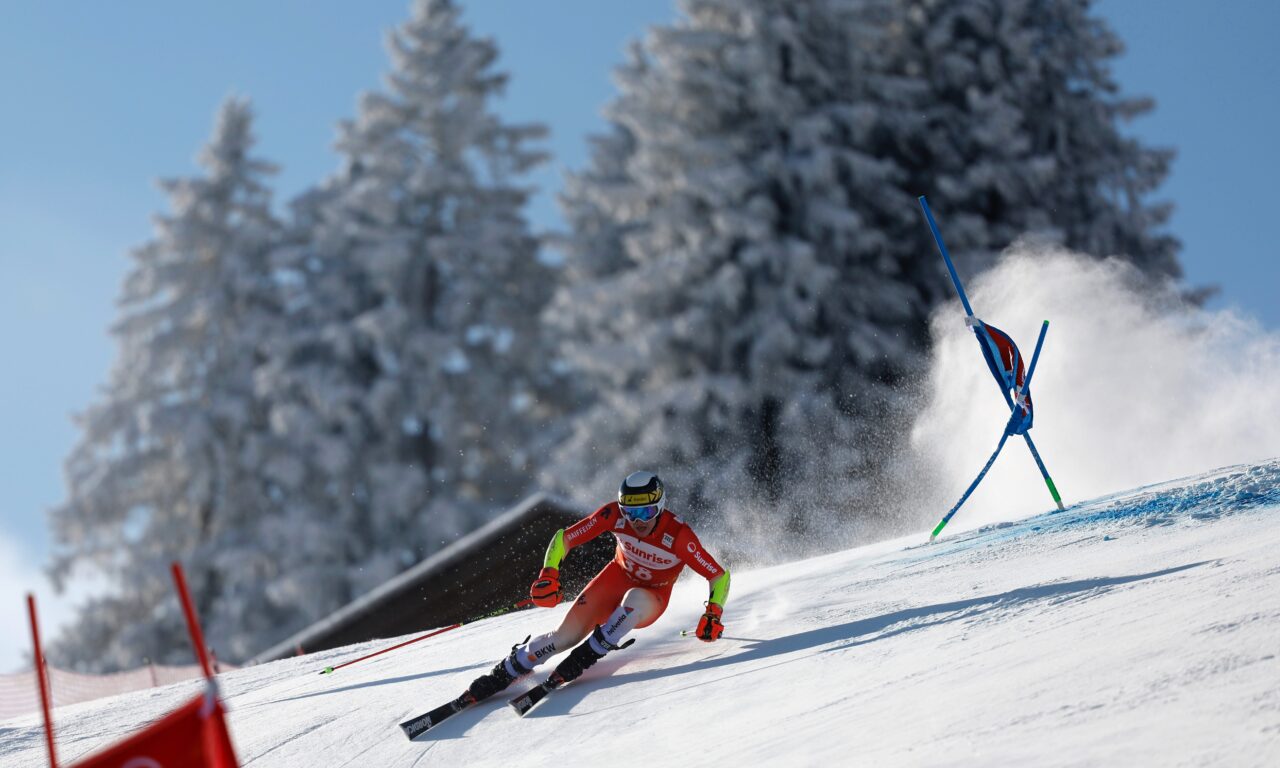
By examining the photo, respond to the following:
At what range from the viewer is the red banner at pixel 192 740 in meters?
2.56

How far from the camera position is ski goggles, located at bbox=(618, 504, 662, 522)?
627 cm

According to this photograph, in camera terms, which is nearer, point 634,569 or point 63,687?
point 634,569

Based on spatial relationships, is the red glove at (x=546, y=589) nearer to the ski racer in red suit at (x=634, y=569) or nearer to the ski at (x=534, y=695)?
the ski racer in red suit at (x=634, y=569)

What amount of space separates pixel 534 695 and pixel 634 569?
1.08m

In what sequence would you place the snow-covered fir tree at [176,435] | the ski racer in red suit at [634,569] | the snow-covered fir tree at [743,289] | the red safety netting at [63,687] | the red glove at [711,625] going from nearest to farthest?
the red glove at [711,625]
the ski racer in red suit at [634,569]
the red safety netting at [63,687]
the snow-covered fir tree at [743,289]
the snow-covered fir tree at [176,435]

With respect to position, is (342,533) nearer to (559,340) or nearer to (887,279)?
(559,340)

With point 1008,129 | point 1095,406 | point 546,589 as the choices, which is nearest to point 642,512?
point 546,589

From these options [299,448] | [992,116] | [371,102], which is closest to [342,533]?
[299,448]

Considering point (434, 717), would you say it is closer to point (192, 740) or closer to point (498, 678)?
point (498, 678)

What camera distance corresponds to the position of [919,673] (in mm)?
4527

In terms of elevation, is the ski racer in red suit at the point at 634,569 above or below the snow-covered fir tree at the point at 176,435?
below

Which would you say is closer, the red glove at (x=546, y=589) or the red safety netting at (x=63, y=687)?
the red glove at (x=546, y=589)

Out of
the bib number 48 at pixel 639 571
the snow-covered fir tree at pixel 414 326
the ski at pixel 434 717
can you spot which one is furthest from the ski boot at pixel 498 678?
the snow-covered fir tree at pixel 414 326

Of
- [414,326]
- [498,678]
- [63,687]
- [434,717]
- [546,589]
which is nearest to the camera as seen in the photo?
[434,717]
